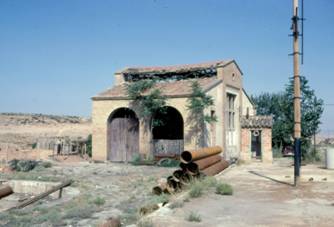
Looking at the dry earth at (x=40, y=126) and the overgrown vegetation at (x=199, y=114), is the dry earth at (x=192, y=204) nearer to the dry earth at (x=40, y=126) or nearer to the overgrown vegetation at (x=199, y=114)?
Result: the overgrown vegetation at (x=199, y=114)

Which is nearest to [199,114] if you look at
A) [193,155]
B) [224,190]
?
[193,155]

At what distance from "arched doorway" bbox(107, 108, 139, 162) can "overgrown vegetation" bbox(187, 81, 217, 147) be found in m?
3.90

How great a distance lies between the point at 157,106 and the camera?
22734 millimetres

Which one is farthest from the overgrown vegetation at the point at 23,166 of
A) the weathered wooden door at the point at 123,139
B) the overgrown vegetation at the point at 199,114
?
the overgrown vegetation at the point at 199,114

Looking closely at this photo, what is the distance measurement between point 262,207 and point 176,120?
1612 cm

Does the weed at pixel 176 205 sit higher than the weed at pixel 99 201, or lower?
higher

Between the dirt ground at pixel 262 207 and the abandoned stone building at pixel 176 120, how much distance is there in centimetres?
898

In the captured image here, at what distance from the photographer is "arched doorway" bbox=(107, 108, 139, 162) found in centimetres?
2444

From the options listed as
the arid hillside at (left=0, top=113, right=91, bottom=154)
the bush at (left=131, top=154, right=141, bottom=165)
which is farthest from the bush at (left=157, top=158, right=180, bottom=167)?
the arid hillside at (left=0, top=113, right=91, bottom=154)

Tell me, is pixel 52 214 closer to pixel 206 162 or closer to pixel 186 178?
pixel 186 178

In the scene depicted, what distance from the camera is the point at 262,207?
9961 millimetres

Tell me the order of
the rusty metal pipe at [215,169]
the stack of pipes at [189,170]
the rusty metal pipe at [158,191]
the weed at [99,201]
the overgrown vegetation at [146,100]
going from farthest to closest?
1. the overgrown vegetation at [146,100]
2. the rusty metal pipe at [215,169]
3. the stack of pipes at [189,170]
4. the rusty metal pipe at [158,191]
5. the weed at [99,201]

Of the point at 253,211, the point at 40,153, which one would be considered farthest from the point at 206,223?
the point at 40,153

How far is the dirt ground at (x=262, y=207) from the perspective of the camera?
Answer: 8.37 meters
